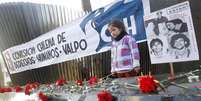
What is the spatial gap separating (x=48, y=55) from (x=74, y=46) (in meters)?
0.69

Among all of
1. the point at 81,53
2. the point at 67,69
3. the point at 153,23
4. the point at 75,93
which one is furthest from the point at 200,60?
the point at 67,69

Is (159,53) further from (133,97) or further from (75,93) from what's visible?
(75,93)

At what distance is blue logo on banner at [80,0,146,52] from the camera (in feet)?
9.74

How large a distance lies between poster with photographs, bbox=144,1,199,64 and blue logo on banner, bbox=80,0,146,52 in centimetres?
15

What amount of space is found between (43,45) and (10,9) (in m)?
1.11

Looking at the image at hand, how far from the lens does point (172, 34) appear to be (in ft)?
8.63

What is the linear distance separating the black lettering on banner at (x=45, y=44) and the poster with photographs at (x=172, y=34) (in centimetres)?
172

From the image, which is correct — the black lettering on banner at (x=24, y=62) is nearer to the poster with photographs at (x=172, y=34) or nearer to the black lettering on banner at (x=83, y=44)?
the black lettering on banner at (x=83, y=44)

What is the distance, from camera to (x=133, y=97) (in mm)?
2338

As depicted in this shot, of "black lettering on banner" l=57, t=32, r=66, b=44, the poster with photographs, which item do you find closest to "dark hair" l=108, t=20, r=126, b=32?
the poster with photographs

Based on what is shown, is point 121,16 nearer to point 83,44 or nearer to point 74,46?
point 83,44

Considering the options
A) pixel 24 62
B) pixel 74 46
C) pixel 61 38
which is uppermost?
pixel 61 38

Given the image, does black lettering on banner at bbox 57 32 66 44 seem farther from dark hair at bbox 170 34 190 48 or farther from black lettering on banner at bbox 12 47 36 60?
dark hair at bbox 170 34 190 48

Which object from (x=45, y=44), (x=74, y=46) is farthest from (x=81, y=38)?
(x=45, y=44)
